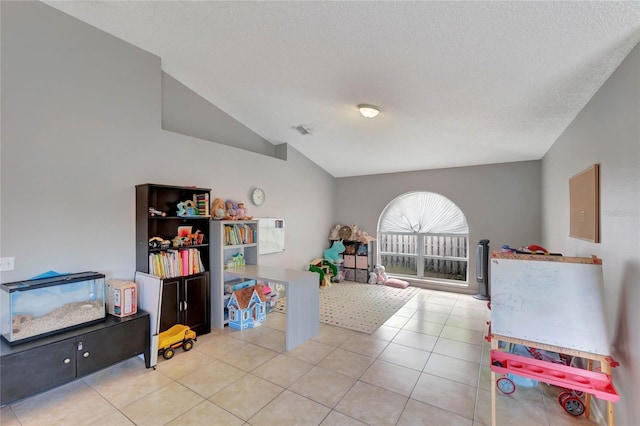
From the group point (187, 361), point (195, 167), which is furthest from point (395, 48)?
point (187, 361)

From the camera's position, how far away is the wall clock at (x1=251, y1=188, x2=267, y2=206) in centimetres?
484

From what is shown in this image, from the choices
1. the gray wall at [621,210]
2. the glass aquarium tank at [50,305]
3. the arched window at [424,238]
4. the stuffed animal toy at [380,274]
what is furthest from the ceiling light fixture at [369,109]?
the stuffed animal toy at [380,274]

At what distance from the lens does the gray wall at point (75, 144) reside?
2531 mm

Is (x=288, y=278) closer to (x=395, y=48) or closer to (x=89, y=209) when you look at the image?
(x=89, y=209)

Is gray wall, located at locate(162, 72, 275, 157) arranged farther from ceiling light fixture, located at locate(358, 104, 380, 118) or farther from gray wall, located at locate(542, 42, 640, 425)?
gray wall, located at locate(542, 42, 640, 425)

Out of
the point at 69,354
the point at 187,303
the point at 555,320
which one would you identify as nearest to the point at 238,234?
the point at 187,303

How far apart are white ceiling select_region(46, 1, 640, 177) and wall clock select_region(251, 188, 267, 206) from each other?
48.6 inches

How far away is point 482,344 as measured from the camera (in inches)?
132

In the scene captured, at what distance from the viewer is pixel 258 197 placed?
16.2ft

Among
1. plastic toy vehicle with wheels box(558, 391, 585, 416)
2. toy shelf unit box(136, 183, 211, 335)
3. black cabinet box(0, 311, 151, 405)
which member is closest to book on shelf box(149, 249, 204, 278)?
toy shelf unit box(136, 183, 211, 335)

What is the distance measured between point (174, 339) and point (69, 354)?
3.00ft

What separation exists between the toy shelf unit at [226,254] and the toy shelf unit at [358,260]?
279 centimetres

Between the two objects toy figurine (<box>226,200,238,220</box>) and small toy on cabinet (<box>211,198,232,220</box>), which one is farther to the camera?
toy figurine (<box>226,200,238,220</box>)

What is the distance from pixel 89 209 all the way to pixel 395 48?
342 centimetres
